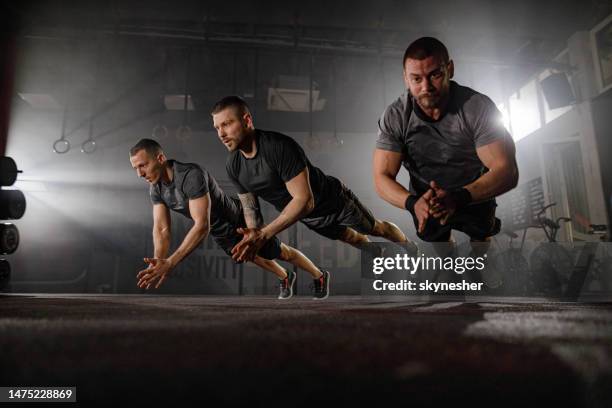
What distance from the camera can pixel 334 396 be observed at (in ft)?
1.37

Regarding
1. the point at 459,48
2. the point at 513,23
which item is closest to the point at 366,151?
the point at 459,48

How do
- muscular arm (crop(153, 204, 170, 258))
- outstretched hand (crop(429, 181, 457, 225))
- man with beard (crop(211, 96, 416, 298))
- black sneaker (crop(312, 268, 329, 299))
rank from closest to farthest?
outstretched hand (crop(429, 181, 457, 225)) < man with beard (crop(211, 96, 416, 298)) < muscular arm (crop(153, 204, 170, 258)) < black sneaker (crop(312, 268, 329, 299))

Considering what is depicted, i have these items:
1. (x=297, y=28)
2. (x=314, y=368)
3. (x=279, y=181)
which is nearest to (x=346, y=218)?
(x=279, y=181)

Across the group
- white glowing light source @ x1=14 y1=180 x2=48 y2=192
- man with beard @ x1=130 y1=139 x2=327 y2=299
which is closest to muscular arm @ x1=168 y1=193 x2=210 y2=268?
man with beard @ x1=130 y1=139 x2=327 y2=299

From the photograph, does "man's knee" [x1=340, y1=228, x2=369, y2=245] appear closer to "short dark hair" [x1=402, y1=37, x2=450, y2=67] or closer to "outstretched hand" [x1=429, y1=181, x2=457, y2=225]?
"outstretched hand" [x1=429, y1=181, x2=457, y2=225]

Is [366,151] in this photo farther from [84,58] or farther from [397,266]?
[84,58]

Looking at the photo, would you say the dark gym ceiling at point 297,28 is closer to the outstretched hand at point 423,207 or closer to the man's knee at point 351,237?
the man's knee at point 351,237

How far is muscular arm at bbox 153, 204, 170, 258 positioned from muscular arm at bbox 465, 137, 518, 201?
200cm

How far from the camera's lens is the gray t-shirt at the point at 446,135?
1.94m

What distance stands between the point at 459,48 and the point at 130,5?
3963mm

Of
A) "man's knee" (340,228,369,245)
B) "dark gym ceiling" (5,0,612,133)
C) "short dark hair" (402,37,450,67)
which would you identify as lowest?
"man's knee" (340,228,369,245)

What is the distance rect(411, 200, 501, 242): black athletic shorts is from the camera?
7.07 ft
